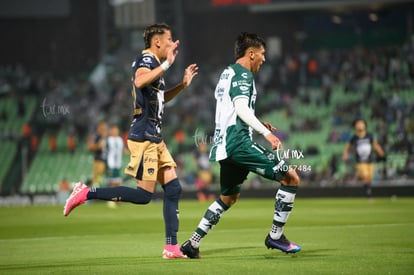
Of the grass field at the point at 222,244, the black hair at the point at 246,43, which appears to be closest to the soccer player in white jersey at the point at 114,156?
the grass field at the point at 222,244

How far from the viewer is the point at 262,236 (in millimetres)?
14039

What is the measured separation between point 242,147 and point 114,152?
57.6 ft

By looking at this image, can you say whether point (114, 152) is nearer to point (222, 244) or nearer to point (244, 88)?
point (222, 244)

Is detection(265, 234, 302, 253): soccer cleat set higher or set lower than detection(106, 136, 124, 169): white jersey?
higher

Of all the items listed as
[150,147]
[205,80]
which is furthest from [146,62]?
[205,80]

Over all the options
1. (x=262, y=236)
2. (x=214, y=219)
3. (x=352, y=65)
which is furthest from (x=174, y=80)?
(x=214, y=219)

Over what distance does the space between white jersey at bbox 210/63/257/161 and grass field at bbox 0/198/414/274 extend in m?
1.31

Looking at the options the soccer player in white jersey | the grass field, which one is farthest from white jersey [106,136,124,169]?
the grass field

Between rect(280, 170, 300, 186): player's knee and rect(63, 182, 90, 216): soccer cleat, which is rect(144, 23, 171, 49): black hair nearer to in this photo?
rect(63, 182, 90, 216): soccer cleat

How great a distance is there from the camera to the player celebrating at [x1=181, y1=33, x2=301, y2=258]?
405 inches

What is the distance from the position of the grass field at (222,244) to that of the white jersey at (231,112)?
1.31 meters

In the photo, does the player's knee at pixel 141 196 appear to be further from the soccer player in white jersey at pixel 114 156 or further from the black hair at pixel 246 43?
the soccer player in white jersey at pixel 114 156

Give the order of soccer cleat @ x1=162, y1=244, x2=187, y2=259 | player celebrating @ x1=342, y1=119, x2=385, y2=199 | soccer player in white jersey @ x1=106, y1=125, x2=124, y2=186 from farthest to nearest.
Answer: soccer player in white jersey @ x1=106, y1=125, x2=124, y2=186
player celebrating @ x1=342, y1=119, x2=385, y2=199
soccer cleat @ x1=162, y1=244, x2=187, y2=259

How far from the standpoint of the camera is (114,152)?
2756 centimetres
